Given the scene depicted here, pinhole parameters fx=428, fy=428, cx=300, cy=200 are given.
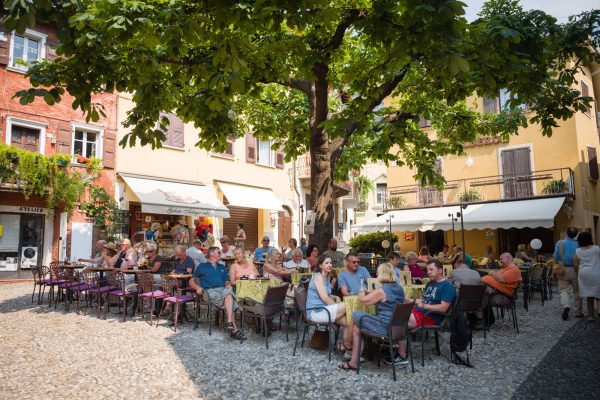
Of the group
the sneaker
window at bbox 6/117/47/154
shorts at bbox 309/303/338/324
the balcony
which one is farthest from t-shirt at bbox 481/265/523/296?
window at bbox 6/117/47/154

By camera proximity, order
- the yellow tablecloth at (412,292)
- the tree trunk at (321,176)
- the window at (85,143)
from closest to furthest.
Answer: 1. the yellow tablecloth at (412,292)
2. the tree trunk at (321,176)
3. the window at (85,143)

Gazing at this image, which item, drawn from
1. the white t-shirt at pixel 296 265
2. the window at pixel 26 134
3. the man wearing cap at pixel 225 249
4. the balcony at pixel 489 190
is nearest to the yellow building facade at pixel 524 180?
the balcony at pixel 489 190

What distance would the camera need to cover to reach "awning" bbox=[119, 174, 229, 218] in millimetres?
15477

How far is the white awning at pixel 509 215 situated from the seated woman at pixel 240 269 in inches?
439

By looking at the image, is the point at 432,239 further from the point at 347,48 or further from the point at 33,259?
the point at 33,259

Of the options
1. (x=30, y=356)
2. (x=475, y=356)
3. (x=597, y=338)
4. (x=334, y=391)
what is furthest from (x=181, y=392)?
(x=597, y=338)

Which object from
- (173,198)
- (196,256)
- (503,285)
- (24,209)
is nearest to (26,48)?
(24,209)

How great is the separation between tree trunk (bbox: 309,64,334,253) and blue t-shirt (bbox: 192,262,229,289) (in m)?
2.58

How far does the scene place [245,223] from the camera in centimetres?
2088

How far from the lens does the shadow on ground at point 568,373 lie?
4.26 meters

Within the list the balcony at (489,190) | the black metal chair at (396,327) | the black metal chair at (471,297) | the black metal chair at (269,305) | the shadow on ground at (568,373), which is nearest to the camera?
the shadow on ground at (568,373)

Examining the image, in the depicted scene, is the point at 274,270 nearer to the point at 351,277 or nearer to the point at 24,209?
the point at 351,277

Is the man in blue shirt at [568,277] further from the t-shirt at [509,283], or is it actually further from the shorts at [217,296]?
the shorts at [217,296]

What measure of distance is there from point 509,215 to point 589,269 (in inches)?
352
